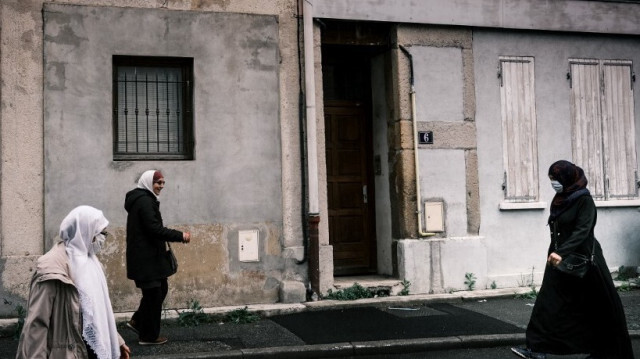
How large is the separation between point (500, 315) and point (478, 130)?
2880 millimetres

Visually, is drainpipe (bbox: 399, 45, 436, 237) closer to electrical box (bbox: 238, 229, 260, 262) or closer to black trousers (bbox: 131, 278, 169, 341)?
electrical box (bbox: 238, 229, 260, 262)

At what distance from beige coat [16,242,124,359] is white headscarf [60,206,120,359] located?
0.05 metres

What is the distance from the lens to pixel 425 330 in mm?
8539

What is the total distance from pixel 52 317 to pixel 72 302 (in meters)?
0.13

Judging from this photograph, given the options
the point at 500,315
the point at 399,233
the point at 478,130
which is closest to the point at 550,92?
the point at 478,130

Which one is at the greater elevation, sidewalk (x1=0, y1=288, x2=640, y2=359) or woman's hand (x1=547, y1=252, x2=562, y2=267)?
woman's hand (x1=547, y1=252, x2=562, y2=267)

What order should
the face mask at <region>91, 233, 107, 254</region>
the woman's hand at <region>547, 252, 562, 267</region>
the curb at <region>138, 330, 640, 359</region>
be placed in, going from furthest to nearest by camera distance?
1. the curb at <region>138, 330, 640, 359</region>
2. the woman's hand at <region>547, 252, 562, 267</region>
3. the face mask at <region>91, 233, 107, 254</region>

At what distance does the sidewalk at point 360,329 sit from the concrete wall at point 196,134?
2.32ft

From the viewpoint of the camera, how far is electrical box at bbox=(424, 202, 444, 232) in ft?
35.9

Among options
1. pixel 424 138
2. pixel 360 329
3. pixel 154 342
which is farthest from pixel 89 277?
pixel 424 138

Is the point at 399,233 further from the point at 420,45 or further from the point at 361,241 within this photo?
the point at 420,45

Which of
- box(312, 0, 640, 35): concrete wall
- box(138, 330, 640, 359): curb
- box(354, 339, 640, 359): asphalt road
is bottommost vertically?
box(354, 339, 640, 359): asphalt road

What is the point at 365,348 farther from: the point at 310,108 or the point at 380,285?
the point at 310,108

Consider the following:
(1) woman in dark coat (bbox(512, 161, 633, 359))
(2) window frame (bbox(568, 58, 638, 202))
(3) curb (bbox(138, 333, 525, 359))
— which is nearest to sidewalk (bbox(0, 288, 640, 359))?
(3) curb (bbox(138, 333, 525, 359))
